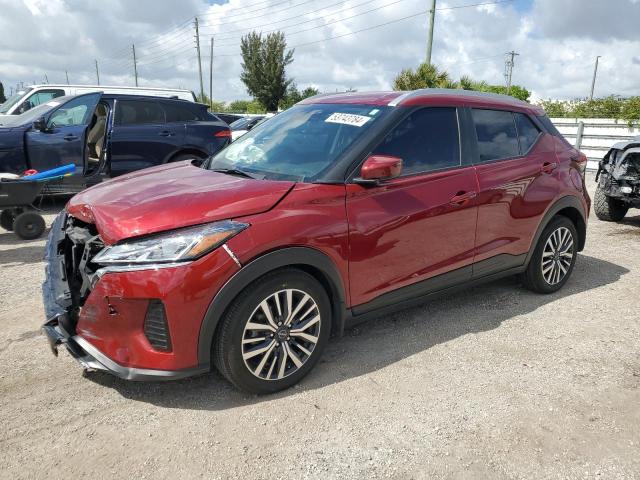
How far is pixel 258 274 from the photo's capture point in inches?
104

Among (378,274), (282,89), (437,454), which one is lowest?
(437,454)

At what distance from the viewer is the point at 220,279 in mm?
2549

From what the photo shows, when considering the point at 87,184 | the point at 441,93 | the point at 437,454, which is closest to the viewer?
the point at 437,454

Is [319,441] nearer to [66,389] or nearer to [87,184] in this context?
[66,389]

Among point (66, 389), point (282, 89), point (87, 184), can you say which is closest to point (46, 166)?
point (87, 184)

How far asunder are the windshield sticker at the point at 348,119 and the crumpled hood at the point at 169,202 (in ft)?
2.42

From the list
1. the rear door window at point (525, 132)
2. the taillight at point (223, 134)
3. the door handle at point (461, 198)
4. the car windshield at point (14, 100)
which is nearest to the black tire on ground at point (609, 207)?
the rear door window at point (525, 132)

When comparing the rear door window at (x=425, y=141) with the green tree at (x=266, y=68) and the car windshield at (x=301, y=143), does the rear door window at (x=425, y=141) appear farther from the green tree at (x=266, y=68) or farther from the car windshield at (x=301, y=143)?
the green tree at (x=266, y=68)

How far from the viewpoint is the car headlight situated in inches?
98.5

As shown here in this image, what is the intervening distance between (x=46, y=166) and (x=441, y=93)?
633 centimetres

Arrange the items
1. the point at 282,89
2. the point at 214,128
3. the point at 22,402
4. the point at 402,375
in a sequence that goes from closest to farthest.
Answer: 1. the point at 22,402
2. the point at 402,375
3. the point at 214,128
4. the point at 282,89

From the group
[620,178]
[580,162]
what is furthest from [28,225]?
[620,178]

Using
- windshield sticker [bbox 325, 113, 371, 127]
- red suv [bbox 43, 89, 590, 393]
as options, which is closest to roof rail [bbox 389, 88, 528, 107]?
red suv [bbox 43, 89, 590, 393]

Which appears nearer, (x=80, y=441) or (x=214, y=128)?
(x=80, y=441)
